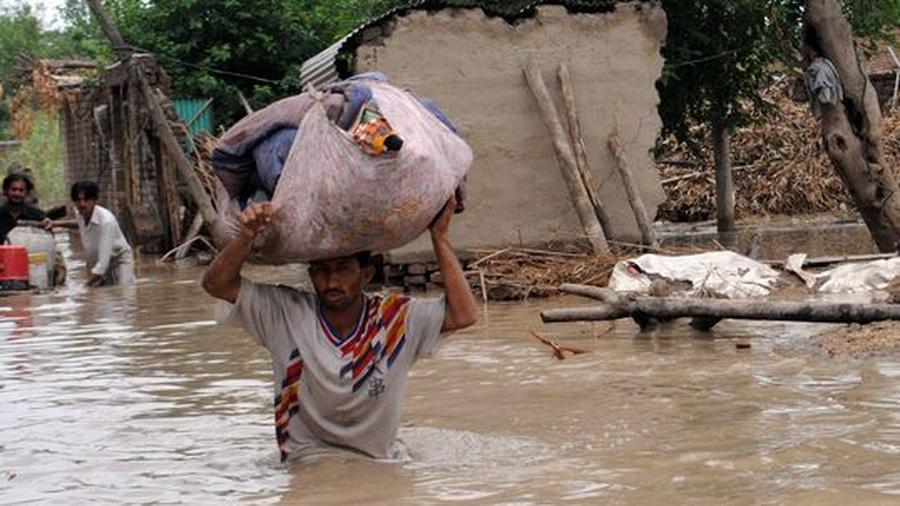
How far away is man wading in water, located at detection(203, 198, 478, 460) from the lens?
4.55 meters

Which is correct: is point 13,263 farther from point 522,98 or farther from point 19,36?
point 19,36

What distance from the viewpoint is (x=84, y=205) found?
41.7 feet

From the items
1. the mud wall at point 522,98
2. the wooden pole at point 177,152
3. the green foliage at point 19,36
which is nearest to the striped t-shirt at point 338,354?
the mud wall at point 522,98

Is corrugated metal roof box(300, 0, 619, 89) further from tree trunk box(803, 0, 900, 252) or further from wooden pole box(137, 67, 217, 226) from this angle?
wooden pole box(137, 67, 217, 226)

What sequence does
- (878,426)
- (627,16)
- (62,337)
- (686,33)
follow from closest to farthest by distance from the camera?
1. (878,426)
2. (62,337)
3. (627,16)
4. (686,33)

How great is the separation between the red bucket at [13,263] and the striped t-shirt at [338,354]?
31.3 feet

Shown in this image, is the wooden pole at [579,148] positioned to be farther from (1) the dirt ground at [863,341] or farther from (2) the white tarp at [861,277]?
(1) the dirt ground at [863,341]

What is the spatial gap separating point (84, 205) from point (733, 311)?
6.99 metres

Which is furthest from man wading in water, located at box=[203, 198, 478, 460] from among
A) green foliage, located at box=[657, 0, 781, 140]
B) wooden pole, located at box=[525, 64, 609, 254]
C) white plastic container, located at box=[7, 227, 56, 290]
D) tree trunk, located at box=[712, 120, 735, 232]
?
tree trunk, located at box=[712, 120, 735, 232]

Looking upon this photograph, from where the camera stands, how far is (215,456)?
18.1 ft

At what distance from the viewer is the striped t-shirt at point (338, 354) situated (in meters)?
4.55

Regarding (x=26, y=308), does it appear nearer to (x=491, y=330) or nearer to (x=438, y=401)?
(x=491, y=330)

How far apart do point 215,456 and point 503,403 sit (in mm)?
1514

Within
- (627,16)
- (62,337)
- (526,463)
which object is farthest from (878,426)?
(627,16)
